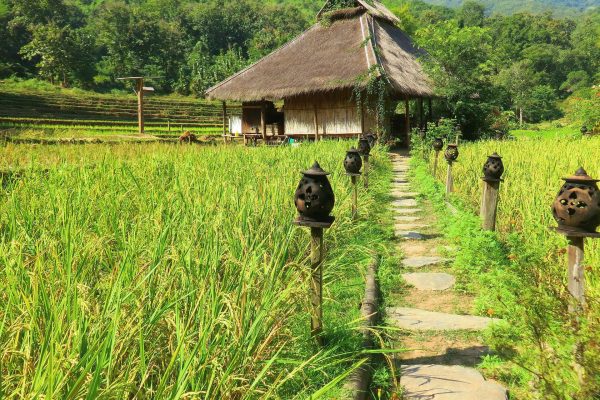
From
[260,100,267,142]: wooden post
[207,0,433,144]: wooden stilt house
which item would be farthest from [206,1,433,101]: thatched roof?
[260,100,267,142]: wooden post

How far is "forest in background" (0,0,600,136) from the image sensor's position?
49.9 ft

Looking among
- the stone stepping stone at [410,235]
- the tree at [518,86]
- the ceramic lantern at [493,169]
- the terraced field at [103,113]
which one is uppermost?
the tree at [518,86]

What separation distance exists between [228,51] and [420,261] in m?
53.4

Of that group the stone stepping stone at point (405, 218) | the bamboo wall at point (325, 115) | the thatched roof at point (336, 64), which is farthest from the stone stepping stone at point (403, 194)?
the bamboo wall at point (325, 115)

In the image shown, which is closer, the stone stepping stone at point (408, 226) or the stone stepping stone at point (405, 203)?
the stone stepping stone at point (408, 226)

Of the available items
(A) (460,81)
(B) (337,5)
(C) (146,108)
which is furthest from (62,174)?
(C) (146,108)

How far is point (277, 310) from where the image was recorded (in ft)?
6.25

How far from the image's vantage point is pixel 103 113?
90.8ft

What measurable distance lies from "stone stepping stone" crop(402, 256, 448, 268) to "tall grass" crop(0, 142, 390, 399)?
0.38 meters

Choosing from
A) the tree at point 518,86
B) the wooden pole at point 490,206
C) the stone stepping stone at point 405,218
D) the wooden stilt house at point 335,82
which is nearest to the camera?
the wooden pole at point 490,206

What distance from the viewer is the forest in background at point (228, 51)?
599 inches

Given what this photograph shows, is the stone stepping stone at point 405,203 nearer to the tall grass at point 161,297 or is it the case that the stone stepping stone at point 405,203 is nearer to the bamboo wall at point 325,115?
the tall grass at point 161,297

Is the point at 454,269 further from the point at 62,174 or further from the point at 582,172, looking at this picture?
the point at 62,174

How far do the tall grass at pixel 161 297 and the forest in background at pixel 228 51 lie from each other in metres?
12.9
